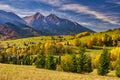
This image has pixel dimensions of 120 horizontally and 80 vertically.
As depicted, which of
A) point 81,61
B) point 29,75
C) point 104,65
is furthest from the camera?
point 81,61

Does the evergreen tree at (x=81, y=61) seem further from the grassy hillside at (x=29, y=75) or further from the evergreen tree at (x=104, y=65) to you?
the grassy hillside at (x=29, y=75)

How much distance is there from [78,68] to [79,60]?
3415mm

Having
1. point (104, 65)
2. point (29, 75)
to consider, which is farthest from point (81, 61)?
point (29, 75)

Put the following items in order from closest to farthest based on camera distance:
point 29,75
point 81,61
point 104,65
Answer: point 29,75 < point 104,65 < point 81,61

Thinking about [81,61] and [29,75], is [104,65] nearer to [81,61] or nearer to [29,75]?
[81,61]

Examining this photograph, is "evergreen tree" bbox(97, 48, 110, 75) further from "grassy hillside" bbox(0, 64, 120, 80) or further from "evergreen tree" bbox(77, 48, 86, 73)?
"grassy hillside" bbox(0, 64, 120, 80)

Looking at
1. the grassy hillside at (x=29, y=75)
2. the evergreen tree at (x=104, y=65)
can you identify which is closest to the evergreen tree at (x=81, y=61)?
the evergreen tree at (x=104, y=65)

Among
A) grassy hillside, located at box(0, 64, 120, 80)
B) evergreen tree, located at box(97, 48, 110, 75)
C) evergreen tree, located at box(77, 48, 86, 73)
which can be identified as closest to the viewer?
grassy hillside, located at box(0, 64, 120, 80)

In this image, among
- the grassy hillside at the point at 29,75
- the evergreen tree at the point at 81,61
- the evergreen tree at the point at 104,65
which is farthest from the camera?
the evergreen tree at the point at 81,61

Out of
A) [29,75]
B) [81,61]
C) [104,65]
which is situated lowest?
[104,65]

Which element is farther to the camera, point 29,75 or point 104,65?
point 104,65

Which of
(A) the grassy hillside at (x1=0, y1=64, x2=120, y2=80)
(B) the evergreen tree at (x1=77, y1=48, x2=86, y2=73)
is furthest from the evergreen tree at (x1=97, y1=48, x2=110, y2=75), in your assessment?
(A) the grassy hillside at (x1=0, y1=64, x2=120, y2=80)

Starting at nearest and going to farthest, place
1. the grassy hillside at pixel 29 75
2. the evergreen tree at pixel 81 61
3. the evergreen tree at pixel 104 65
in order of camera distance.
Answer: the grassy hillside at pixel 29 75
the evergreen tree at pixel 104 65
the evergreen tree at pixel 81 61

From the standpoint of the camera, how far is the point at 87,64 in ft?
307
